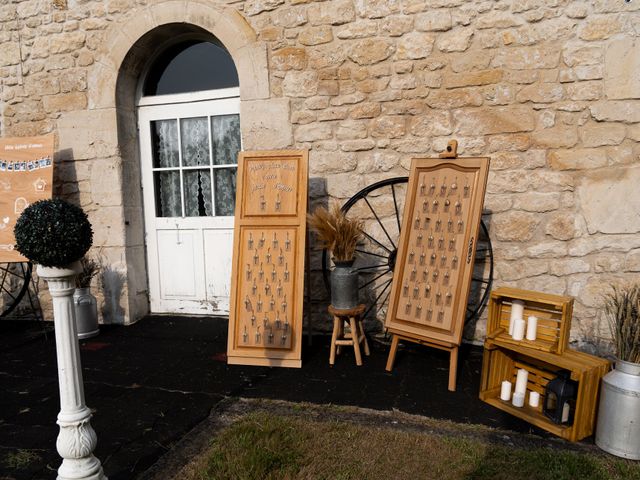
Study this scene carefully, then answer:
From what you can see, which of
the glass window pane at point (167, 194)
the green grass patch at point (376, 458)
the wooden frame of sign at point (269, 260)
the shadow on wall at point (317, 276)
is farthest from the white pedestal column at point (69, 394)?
the glass window pane at point (167, 194)

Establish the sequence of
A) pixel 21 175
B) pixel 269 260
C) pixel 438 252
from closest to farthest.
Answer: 1. pixel 438 252
2. pixel 269 260
3. pixel 21 175

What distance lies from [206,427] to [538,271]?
8.49 ft

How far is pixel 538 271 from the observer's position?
3420 millimetres

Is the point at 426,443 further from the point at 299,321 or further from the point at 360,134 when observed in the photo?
the point at 360,134

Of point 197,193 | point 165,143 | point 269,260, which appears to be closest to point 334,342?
point 269,260

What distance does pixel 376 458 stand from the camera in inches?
81.1

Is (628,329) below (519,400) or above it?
above

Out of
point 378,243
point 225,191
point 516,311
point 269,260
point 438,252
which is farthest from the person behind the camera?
point 225,191

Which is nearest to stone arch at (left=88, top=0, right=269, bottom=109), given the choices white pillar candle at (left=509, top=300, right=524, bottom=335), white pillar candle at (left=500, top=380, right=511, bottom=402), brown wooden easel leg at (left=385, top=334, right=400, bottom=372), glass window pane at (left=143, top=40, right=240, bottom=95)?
glass window pane at (left=143, top=40, right=240, bottom=95)

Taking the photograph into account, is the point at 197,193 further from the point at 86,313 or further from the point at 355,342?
the point at 355,342

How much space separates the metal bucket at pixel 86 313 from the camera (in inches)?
158

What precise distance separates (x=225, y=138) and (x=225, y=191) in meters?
0.50

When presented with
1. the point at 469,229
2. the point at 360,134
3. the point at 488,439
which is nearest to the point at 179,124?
the point at 360,134

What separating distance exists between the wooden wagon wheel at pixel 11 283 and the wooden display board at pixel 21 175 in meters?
0.62
